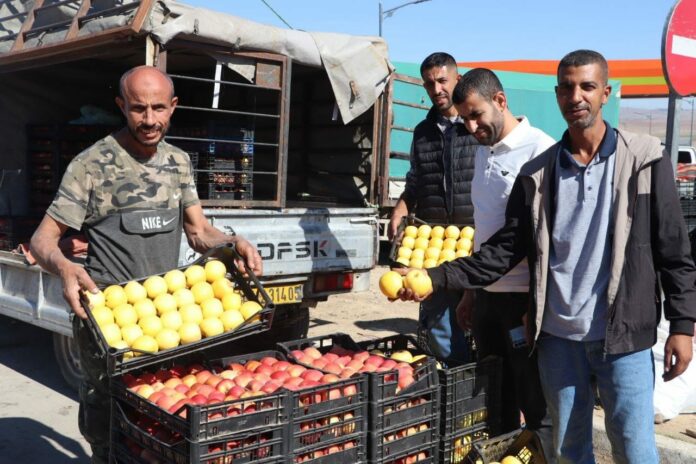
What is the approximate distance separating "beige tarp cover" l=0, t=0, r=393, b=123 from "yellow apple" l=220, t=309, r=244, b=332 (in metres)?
2.95

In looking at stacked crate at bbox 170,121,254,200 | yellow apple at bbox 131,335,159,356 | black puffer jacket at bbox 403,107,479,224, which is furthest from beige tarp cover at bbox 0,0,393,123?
yellow apple at bbox 131,335,159,356

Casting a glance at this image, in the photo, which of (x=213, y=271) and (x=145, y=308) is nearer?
(x=145, y=308)

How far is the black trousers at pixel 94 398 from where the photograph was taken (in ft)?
11.1

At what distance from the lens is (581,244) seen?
3062 mm

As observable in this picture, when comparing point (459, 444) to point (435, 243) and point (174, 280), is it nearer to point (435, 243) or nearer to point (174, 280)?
point (435, 243)

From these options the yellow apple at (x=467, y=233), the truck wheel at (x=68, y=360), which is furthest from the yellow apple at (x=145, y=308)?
the truck wheel at (x=68, y=360)

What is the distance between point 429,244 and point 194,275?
5.27 feet

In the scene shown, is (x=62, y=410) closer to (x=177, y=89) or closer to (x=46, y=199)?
(x=46, y=199)

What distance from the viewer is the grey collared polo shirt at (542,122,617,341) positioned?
300 cm

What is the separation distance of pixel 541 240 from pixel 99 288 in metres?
1.92

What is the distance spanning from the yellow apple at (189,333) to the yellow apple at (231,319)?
0.45 feet

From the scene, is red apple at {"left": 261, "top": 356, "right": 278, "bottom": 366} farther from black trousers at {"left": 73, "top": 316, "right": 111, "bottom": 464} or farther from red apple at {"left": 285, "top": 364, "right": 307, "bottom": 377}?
black trousers at {"left": 73, "top": 316, "right": 111, "bottom": 464}

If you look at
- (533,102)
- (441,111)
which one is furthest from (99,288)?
(533,102)

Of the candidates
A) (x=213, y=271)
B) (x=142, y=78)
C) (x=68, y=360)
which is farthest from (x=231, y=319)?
(x=68, y=360)
